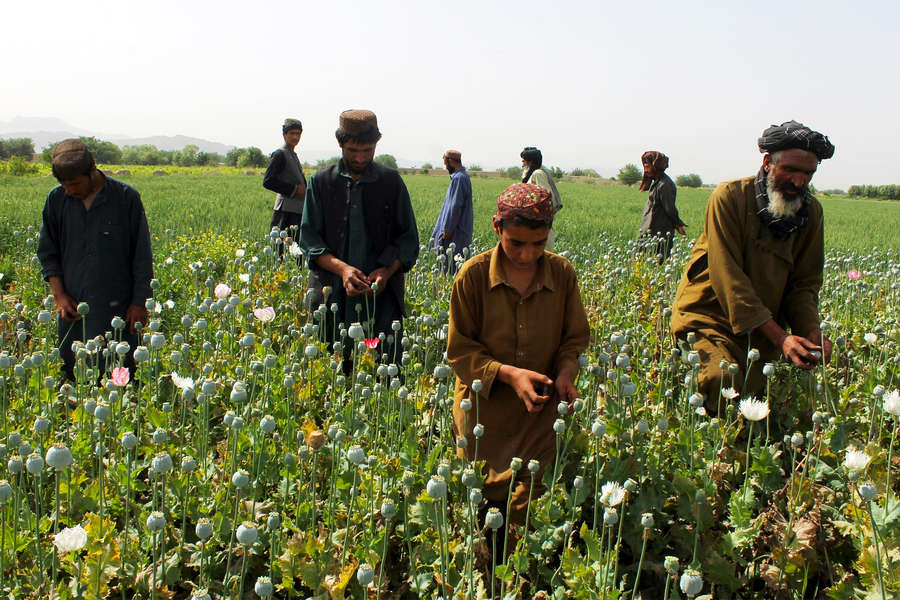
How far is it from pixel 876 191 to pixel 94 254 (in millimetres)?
79678

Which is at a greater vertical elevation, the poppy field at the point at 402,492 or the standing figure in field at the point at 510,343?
the standing figure in field at the point at 510,343

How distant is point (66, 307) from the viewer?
3736 millimetres

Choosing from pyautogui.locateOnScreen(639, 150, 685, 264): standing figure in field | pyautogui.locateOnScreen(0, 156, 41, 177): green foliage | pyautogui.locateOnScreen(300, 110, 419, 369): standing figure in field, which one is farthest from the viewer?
pyautogui.locateOnScreen(0, 156, 41, 177): green foliage

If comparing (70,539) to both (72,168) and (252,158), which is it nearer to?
(72,168)

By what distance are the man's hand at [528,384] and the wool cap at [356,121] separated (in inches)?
69.0

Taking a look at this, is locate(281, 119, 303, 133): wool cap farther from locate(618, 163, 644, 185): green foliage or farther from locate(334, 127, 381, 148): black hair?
locate(618, 163, 644, 185): green foliage

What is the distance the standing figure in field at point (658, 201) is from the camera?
25.1ft

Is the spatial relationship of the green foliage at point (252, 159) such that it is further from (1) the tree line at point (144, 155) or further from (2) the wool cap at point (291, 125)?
(2) the wool cap at point (291, 125)

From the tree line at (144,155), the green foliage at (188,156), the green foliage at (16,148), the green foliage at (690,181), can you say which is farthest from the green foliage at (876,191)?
the green foliage at (16,148)

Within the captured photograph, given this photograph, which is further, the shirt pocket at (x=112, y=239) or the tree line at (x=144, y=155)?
the tree line at (x=144, y=155)

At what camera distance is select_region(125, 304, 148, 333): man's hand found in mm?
3908

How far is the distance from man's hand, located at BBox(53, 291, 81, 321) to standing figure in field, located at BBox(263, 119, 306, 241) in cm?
288

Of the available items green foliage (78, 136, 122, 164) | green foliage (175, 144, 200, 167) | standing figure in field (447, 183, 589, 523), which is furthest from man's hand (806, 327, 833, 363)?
green foliage (175, 144, 200, 167)

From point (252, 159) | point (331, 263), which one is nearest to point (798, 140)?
point (331, 263)
